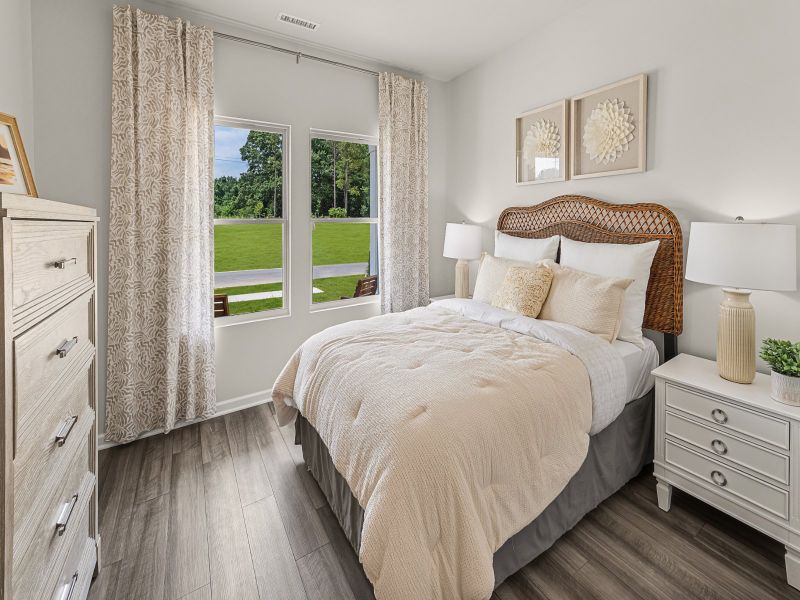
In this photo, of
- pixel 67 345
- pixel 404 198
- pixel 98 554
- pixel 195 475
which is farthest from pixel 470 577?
pixel 404 198

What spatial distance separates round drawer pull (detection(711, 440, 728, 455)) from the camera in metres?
1.71

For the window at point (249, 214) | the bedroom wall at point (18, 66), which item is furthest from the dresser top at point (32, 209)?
the window at point (249, 214)

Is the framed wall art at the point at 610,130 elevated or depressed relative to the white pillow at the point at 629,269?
elevated

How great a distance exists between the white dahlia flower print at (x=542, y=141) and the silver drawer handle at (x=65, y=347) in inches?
121

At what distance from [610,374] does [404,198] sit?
8.12ft

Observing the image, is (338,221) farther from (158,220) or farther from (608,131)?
(608,131)

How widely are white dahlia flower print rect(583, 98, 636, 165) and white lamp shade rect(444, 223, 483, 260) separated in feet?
3.65

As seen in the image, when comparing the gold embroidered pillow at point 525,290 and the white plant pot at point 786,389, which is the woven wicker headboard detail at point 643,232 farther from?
the white plant pot at point 786,389

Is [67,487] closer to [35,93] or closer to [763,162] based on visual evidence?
[35,93]

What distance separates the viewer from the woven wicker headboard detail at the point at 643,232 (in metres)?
2.32

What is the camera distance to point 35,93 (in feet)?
7.56

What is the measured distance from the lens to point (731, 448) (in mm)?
1692

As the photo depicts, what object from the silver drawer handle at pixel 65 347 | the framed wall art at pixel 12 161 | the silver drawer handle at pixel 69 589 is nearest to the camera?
the silver drawer handle at pixel 65 347

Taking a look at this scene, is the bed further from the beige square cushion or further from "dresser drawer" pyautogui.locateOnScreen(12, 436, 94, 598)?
"dresser drawer" pyautogui.locateOnScreen(12, 436, 94, 598)
